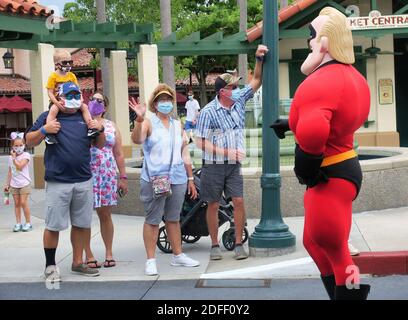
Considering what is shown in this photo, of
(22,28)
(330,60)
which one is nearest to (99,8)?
(22,28)

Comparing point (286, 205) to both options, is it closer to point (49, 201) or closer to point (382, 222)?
point (382, 222)

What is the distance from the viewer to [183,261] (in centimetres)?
741

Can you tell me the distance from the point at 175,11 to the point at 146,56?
18612 mm

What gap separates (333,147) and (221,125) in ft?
9.67

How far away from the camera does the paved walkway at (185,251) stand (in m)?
7.10

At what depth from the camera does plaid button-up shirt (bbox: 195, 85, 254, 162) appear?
297 inches

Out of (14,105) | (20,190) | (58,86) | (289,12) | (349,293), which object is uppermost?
(289,12)

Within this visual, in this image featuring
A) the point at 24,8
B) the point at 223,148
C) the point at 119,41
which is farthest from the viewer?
the point at 119,41

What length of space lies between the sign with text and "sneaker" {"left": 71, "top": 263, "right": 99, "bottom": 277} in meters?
11.1

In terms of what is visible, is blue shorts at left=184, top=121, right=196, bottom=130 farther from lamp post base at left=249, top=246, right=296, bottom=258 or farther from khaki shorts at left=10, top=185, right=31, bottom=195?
lamp post base at left=249, top=246, right=296, bottom=258

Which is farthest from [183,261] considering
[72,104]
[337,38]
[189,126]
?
[189,126]

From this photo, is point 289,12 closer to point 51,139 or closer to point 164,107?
point 164,107

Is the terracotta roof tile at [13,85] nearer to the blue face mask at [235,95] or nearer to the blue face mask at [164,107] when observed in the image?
the blue face mask at [235,95]

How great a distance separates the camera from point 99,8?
22.8 metres
